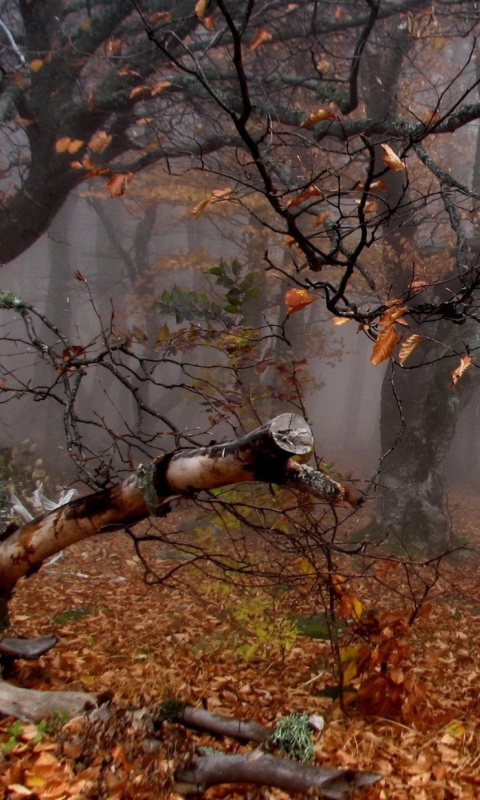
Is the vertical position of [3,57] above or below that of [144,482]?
above

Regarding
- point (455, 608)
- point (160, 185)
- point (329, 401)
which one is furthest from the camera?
point (329, 401)

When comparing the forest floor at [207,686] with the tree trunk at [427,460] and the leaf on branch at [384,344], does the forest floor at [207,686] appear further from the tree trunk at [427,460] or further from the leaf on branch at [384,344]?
the tree trunk at [427,460]

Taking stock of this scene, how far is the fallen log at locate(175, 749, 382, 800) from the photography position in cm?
213

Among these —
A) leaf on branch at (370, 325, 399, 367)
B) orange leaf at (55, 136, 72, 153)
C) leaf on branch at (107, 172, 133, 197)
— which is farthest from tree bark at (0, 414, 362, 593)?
orange leaf at (55, 136, 72, 153)

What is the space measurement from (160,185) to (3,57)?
208 inches

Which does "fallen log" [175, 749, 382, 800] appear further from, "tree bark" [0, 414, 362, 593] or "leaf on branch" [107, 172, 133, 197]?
"leaf on branch" [107, 172, 133, 197]

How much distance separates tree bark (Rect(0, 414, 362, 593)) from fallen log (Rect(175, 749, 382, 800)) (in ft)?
3.78

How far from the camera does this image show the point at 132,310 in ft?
49.4

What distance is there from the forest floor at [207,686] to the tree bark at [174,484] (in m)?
0.59

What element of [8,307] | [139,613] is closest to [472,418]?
[139,613]

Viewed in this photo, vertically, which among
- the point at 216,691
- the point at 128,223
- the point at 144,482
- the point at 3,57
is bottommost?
the point at 216,691

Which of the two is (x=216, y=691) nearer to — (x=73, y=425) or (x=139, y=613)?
(x=139, y=613)

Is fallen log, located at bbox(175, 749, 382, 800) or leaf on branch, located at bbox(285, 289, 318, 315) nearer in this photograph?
fallen log, located at bbox(175, 749, 382, 800)

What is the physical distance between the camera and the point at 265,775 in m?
2.17
